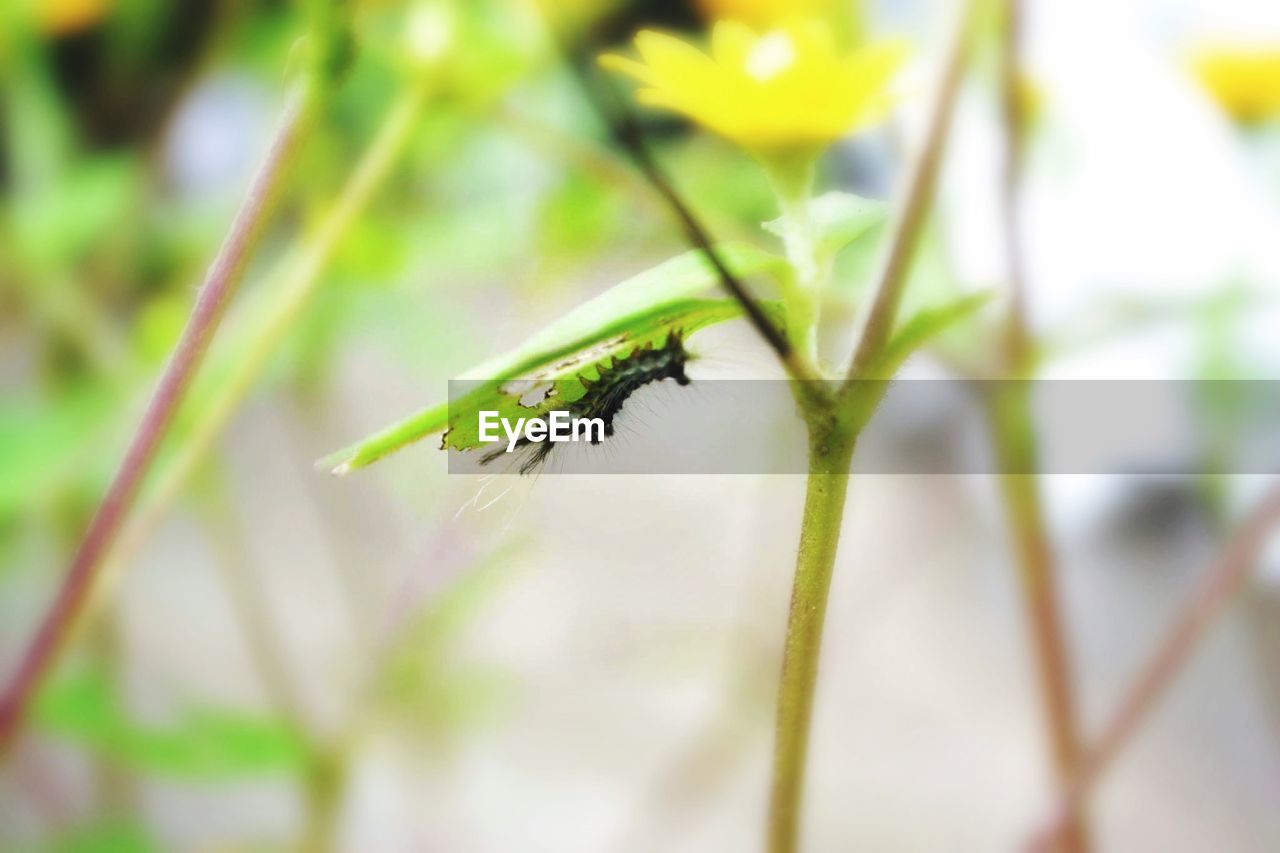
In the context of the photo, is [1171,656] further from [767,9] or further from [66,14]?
[66,14]

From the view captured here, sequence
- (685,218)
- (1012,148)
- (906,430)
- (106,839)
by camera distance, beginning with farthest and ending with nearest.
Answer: (906,430) < (106,839) < (1012,148) < (685,218)

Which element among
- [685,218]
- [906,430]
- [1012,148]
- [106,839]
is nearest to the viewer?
[685,218]

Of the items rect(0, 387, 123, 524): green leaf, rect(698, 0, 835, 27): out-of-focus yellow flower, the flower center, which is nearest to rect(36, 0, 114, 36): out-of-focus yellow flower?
rect(0, 387, 123, 524): green leaf

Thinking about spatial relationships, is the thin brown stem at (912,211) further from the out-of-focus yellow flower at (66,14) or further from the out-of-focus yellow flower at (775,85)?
the out-of-focus yellow flower at (66,14)

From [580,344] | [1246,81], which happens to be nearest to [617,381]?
[580,344]

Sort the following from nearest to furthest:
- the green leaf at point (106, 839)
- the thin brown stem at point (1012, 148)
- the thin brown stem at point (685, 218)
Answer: the thin brown stem at point (685, 218) → the thin brown stem at point (1012, 148) → the green leaf at point (106, 839)

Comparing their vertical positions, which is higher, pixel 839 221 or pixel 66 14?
pixel 66 14

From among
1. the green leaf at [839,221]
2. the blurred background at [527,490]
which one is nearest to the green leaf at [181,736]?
the blurred background at [527,490]
